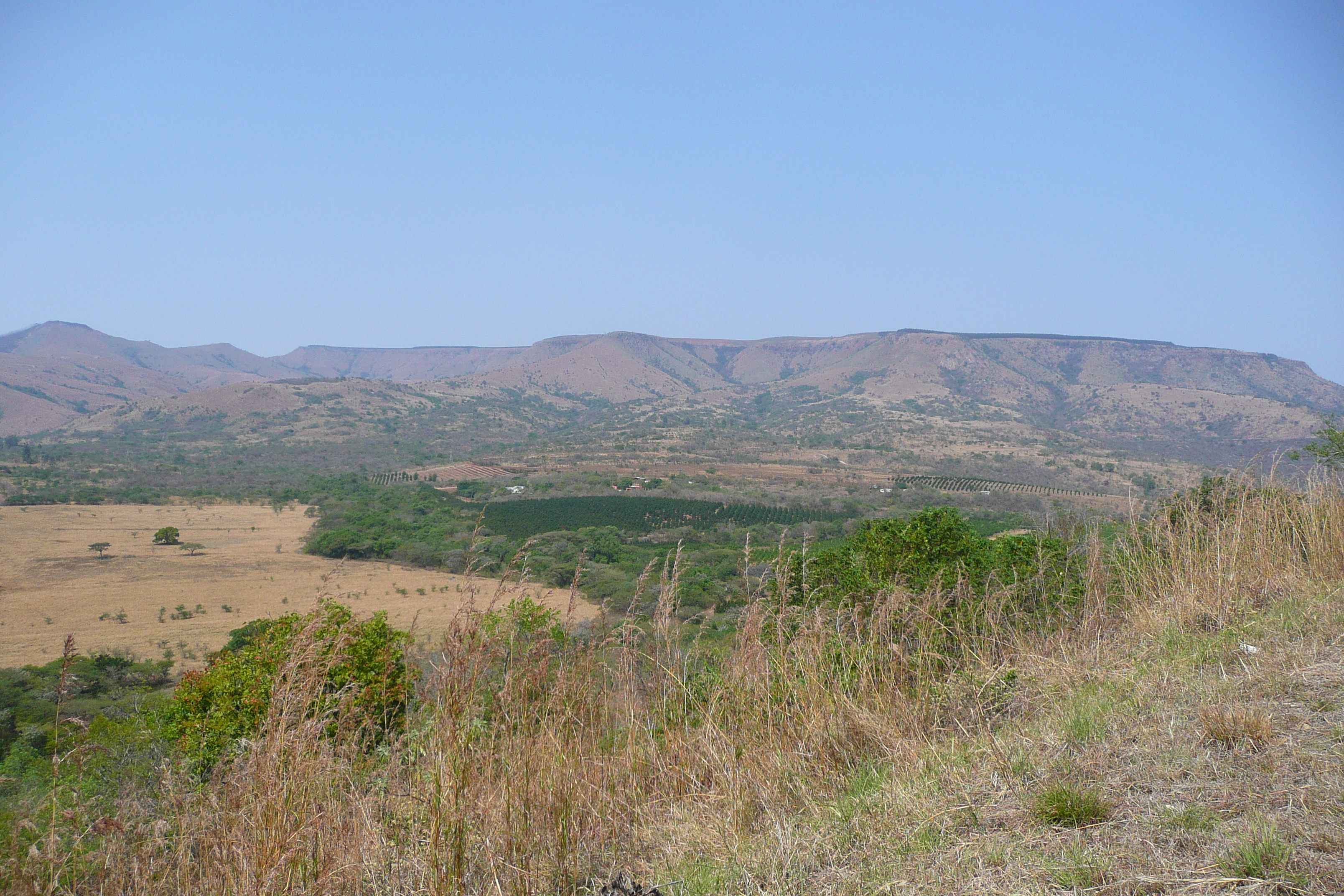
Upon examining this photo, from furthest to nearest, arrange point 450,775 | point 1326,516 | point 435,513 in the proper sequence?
point 435,513, point 1326,516, point 450,775

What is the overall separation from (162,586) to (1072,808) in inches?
A: 2062

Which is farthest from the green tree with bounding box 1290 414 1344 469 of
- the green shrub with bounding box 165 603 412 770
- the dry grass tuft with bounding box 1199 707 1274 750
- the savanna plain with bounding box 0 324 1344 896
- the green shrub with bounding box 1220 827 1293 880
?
the green shrub with bounding box 165 603 412 770

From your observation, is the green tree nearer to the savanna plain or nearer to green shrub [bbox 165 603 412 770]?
the savanna plain

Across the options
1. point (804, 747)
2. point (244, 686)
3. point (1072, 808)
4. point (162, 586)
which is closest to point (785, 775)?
point (804, 747)

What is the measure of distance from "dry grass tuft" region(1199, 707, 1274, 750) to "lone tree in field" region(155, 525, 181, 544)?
215ft

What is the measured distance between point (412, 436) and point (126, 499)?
71.0 m

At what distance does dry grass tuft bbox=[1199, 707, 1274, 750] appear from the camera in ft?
8.67

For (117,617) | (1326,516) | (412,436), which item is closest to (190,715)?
(1326,516)

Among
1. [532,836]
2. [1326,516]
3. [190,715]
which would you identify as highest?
[1326,516]

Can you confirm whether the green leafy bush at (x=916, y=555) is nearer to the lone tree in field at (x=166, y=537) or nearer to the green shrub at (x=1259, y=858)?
the green shrub at (x=1259, y=858)

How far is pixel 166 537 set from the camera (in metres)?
53.7

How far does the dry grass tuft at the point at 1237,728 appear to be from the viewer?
264 centimetres

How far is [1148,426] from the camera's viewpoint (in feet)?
446

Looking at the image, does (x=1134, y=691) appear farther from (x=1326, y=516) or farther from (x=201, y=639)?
(x=201, y=639)
